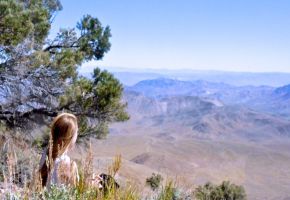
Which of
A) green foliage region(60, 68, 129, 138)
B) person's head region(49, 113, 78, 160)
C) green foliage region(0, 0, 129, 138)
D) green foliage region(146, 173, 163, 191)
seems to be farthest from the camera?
green foliage region(60, 68, 129, 138)

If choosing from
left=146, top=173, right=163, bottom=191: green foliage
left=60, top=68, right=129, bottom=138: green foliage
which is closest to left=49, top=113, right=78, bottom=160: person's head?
left=146, top=173, right=163, bottom=191: green foliage

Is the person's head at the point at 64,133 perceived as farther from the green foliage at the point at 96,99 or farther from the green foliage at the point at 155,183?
the green foliage at the point at 96,99

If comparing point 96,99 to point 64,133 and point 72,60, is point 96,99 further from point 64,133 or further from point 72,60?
point 64,133

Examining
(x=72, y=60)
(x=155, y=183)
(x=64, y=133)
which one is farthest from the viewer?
(x=155, y=183)

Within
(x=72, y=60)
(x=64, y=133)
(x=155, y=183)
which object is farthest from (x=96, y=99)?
(x=64, y=133)

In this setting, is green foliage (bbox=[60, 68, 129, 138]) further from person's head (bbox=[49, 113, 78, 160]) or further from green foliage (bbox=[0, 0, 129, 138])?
person's head (bbox=[49, 113, 78, 160])

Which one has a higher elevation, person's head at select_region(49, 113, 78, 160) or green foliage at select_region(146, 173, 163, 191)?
person's head at select_region(49, 113, 78, 160)

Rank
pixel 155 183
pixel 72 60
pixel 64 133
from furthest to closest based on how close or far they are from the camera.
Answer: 1. pixel 155 183
2. pixel 72 60
3. pixel 64 133

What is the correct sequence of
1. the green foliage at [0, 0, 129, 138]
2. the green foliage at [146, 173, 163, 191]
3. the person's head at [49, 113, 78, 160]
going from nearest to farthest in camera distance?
1. the person's head at [49, 113, 78, 160]
2. the green foliage at [146, 173, 163, 191]
3. the green foliage at [0, 0, 129, 138]

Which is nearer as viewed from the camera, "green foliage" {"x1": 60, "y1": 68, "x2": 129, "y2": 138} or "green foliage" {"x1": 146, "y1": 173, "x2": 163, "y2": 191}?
"green foliage" {"x1": 146, "y1": 173, "x2": 163, "y2": 191}

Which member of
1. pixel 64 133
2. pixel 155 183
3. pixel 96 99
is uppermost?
pixel 64 133

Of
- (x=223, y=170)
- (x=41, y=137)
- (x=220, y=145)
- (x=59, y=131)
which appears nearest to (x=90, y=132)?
(x=41, y=137)

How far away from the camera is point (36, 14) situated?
11281 mm

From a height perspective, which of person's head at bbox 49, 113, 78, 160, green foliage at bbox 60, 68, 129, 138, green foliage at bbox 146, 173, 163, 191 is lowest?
green foliage at bbox 146, 173, 163, 191
